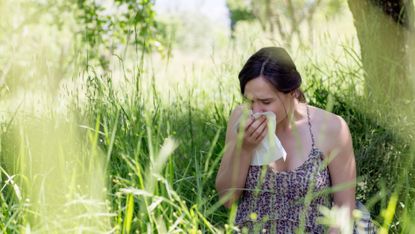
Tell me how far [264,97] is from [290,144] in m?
0.34

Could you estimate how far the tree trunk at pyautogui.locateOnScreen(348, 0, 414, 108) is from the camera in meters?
3.78

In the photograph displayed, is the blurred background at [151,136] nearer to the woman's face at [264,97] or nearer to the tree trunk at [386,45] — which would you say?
the tree trunk at [386,45]

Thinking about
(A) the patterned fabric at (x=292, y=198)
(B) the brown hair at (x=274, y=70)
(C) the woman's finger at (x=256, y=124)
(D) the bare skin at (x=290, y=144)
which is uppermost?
(B) the brown hair at (x=274, y=70)

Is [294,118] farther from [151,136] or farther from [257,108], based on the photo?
[151,136]

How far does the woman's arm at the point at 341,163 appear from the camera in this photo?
2.91 meters

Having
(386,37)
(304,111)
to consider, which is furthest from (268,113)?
(386,37)

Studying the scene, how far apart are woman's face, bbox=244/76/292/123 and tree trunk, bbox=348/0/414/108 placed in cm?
102

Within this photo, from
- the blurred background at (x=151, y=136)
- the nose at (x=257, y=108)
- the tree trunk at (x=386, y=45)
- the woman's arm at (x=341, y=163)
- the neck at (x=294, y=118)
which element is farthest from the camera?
the tree trunk at (x=386, y=45)

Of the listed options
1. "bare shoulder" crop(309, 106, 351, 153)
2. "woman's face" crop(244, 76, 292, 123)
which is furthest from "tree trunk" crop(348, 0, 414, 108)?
"woman's face" crop(244, 76, 292, 123)

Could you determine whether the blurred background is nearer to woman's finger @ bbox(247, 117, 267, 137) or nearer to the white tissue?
the white tissue

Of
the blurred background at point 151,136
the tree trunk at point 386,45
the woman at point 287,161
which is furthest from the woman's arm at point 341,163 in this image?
the tree trunk at point 386,45

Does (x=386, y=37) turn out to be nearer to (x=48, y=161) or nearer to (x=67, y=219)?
(x=48, y=161)

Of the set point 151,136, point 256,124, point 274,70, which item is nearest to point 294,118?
point 274,70

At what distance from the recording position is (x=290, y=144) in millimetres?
3055
